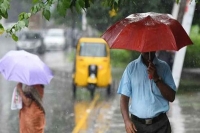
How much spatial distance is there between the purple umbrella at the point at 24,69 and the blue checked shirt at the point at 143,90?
193cm

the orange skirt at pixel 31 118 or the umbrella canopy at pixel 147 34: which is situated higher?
the umbrella canopy at pixel 147 34

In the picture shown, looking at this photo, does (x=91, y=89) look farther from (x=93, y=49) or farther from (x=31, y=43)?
(x=31, y=43)

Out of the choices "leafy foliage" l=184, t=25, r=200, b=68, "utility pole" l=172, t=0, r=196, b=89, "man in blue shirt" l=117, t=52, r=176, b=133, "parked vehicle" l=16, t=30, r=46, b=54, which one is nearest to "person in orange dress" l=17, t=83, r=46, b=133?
"man in blue shirt" l=117, t=52, r=176, b=133

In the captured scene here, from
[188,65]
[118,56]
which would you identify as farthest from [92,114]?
[118,56]

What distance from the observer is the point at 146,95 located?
449 cm

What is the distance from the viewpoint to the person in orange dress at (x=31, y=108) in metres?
6.34

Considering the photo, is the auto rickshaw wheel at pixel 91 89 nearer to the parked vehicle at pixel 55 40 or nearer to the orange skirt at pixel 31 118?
the orange skirt at pixel 31 118

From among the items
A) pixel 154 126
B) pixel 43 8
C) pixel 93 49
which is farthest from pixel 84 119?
pixel 43 8

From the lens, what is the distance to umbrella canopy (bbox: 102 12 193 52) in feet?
13.9

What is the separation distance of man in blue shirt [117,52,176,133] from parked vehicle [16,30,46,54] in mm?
23607

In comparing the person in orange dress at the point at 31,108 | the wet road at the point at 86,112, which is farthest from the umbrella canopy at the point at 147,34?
the wet road at the point at 86,112

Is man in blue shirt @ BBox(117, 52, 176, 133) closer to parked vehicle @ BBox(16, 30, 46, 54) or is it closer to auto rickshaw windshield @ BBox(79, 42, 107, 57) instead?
auto rickshaw windshield @ BBox(79, 42, 107, 57)

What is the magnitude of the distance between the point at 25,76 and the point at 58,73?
15.5 meters

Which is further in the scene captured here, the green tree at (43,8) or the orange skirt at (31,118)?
the orange skirt at (31,118)
